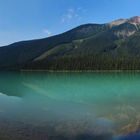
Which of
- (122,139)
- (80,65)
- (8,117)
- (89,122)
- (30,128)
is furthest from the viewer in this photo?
(80,65)

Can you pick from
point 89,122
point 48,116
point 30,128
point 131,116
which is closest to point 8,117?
point 48,116

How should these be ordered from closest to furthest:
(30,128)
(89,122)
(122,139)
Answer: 1. (122,139)
2. (30,128)
3. (89,122)

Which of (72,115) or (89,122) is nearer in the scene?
(89,122)

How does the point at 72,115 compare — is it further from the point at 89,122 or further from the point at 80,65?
the point at 80,65

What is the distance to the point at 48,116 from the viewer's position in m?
28.8

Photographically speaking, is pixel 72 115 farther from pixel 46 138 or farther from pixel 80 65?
pixel 80 65

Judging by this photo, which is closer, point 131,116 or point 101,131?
point 101,131

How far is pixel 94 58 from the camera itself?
196 m

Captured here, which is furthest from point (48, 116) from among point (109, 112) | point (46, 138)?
point (46, 138)

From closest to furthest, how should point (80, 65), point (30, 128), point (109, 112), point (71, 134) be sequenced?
point (71, 134) < point (30, 128) < point (109, 112) < point (80, 65)

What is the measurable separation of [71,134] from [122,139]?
3900 mm

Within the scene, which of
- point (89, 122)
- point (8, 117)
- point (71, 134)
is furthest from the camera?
point (8, 117)

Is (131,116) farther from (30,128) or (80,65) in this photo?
(80,65)

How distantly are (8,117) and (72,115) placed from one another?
6843mm
